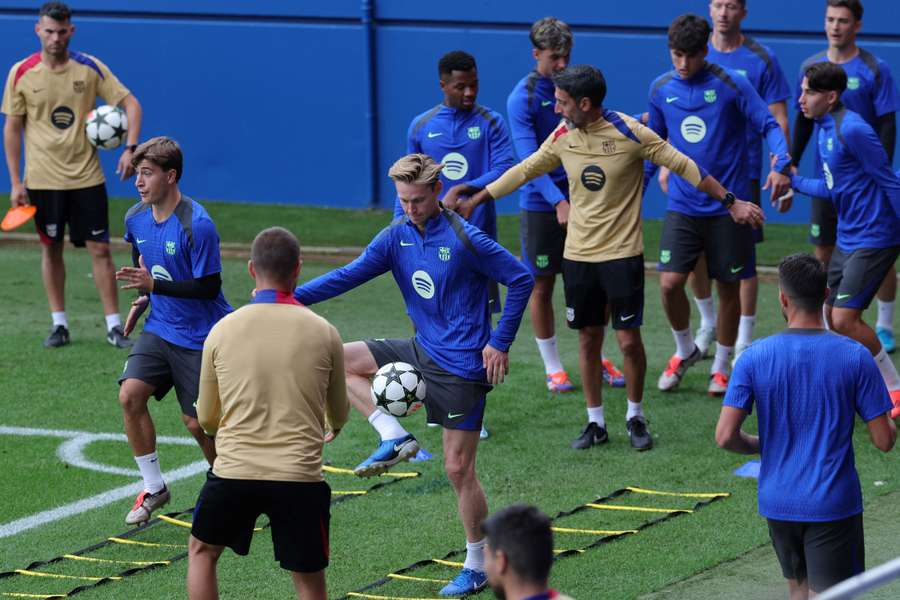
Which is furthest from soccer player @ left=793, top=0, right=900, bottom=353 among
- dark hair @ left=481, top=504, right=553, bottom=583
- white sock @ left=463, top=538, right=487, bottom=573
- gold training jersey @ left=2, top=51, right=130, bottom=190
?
dark hair @ left=481, top=504, right=553, bottom=583

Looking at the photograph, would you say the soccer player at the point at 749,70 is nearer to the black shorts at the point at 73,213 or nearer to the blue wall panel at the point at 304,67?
the black shorts at the point at 73,213

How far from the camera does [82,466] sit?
30.1ft

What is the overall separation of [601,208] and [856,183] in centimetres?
169

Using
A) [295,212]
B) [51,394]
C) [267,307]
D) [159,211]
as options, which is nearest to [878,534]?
[267,307]

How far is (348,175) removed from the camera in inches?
742

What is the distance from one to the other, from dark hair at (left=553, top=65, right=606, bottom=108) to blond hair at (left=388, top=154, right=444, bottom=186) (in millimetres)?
1977

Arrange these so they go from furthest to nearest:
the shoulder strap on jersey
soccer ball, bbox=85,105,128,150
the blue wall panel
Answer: the blue wall panel
soccer ball, bbox=85,105,128,150
the shoulder strap on jersey

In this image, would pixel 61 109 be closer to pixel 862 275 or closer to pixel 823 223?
pixel 823 223

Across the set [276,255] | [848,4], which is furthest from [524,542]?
[848,4]

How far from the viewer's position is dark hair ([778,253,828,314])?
539 centimetres

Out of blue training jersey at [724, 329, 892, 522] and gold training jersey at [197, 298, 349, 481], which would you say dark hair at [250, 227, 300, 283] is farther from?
blue training jersey at [724, 329, 892, 522]

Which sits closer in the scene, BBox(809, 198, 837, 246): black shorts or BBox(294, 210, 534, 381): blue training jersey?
BBox(294, 210, 534, 381): blue training jersey

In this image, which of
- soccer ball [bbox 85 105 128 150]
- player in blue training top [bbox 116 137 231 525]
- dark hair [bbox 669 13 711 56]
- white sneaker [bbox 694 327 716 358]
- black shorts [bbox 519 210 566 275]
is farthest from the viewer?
soccer ball [bbox 85 105 128 150]

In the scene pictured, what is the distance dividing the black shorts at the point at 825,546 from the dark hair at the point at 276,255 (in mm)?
2124
